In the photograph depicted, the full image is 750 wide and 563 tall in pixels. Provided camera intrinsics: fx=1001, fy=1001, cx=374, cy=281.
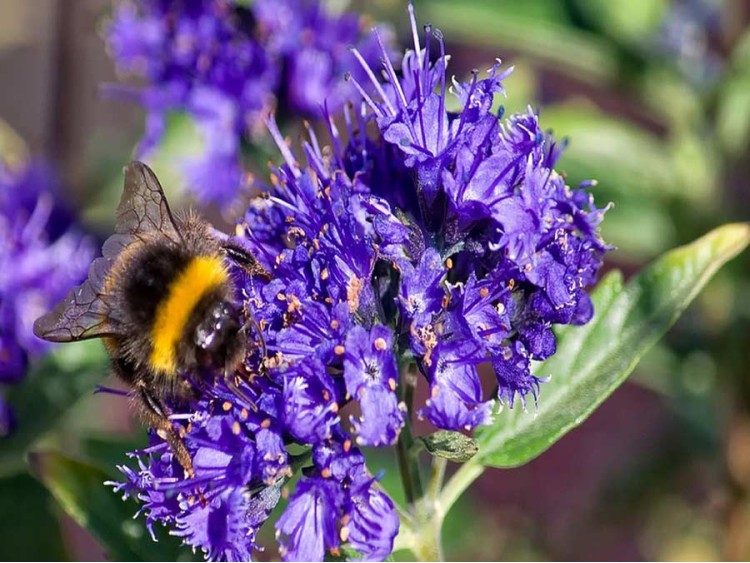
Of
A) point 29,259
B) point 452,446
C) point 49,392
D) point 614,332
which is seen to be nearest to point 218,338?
point 452,446

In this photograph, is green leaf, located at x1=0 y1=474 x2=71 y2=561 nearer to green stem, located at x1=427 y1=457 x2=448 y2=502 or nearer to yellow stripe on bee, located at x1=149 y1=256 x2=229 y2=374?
yellow stripe on bee, located at x1=149 y1=256 x2=229 y2=374

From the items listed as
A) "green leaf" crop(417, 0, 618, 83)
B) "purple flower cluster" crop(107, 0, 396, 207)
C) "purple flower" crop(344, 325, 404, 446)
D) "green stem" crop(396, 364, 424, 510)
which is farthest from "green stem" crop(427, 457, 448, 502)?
"green leaf" crop(417, 0, 618, 83)

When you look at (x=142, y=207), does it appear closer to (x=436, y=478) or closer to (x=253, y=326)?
(x=253, y=326)

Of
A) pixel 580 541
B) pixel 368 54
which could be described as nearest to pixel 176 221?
pixel 368 54

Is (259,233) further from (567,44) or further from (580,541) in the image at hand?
(580,541)

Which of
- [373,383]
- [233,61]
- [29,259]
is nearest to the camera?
[373,383]

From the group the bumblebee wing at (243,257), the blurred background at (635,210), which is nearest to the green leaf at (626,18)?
the blurred background at (635,210)

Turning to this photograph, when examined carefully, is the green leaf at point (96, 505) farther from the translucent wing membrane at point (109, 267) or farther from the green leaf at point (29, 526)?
the green leaf at point (29, 526)
